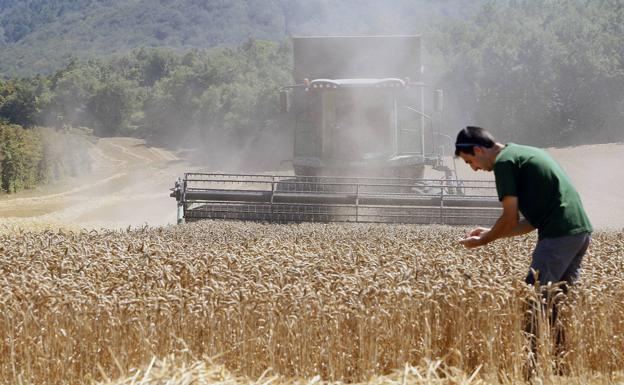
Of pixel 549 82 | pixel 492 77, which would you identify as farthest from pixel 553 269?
pixel 492 77

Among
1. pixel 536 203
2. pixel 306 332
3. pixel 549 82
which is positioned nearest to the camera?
pixel 306 332

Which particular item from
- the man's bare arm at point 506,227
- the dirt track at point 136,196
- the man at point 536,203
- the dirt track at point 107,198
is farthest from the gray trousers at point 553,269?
the dirt track at point 107,198

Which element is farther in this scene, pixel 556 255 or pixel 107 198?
pixel 107 198

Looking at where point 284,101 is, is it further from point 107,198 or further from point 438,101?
point 107,198

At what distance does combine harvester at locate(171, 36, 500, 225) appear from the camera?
46.6 ft

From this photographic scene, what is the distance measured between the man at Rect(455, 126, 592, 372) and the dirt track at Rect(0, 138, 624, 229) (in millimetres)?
11767

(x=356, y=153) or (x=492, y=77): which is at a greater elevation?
(x=492, y=77)

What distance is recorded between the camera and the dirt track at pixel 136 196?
68.4 ft

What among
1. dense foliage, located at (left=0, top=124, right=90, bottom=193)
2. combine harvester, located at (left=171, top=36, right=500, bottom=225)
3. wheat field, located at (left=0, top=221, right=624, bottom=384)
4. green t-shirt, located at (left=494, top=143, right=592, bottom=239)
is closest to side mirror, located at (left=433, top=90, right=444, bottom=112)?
combine harvester, located at (left=171, top=36, right=500, bottom=225)

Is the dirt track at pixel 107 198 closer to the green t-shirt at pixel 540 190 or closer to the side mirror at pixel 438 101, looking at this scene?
the side mirror at pixel 438 101

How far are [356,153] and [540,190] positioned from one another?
9888mm

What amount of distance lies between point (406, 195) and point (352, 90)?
246 centimetres

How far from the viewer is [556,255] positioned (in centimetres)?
583

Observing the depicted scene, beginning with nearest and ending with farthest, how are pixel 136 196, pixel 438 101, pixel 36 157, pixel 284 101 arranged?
pixel 438 101
pixel 284 101
pixel 136 196
pixel 36 157
